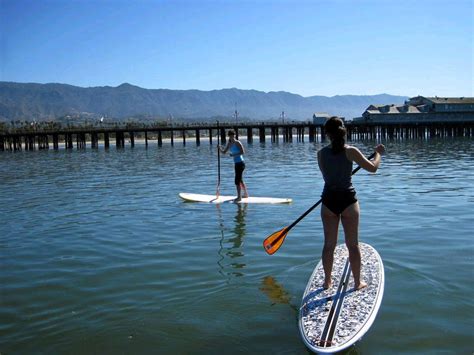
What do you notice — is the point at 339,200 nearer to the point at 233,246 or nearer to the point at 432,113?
the point at 233,246

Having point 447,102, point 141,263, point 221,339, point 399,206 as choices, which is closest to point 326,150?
point 221,339

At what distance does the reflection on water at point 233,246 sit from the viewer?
769cm

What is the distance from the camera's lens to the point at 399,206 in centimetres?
1288

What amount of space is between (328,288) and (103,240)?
563cm

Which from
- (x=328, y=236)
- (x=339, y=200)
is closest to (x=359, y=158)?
(x=339, y=200)

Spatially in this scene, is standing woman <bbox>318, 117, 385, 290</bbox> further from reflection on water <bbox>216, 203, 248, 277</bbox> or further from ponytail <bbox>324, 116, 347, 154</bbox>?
reflection on water <bbox>216, 203, 248, 277</bbox>

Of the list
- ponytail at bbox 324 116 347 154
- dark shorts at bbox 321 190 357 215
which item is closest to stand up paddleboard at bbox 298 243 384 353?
dark shorts at bbox 321 190 357 215

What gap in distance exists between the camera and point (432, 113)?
313 feet

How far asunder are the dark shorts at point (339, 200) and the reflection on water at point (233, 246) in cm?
240

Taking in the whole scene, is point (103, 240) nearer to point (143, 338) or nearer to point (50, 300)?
point (50, 300)

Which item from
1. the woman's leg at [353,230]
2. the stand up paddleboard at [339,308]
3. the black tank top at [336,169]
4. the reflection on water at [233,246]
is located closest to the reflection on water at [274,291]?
the stand up paddleboard at [339,308]

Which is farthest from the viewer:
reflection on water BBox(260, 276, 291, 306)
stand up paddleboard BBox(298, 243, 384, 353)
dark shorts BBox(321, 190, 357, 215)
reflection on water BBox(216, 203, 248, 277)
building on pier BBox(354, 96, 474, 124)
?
building on pier BBox(354, 96, 474, 124)

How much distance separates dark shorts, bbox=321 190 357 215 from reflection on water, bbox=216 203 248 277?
2.40 meters

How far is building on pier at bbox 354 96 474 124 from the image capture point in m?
94.6
